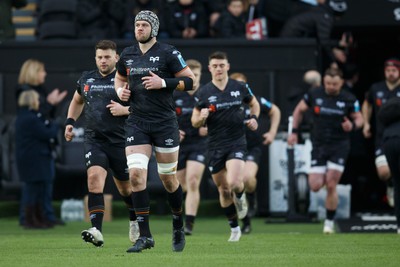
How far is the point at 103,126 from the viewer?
1441cm

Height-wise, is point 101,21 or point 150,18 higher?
point 101,21

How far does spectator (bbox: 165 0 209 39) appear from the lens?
78.0 feet

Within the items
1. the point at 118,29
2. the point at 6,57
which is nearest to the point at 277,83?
the point at 118,29

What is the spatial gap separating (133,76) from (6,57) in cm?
1074

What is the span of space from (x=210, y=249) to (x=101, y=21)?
10.8m

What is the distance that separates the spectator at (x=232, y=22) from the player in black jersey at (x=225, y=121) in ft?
22.1

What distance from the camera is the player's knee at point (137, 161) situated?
12828 millimetres

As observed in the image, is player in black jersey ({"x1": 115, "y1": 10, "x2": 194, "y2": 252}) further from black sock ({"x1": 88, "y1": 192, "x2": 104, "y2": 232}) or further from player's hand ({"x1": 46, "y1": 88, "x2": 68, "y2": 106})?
player's hand ({"x1": 46, "y1": 88, "x2": 68, "y2": 106})

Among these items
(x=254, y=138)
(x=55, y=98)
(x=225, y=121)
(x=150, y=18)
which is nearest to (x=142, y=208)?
(x=150, y=18)

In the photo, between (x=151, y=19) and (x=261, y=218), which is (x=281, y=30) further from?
(x=151, y=19)

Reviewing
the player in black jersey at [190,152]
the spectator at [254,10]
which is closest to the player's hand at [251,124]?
the player in black jersey at [190,152]

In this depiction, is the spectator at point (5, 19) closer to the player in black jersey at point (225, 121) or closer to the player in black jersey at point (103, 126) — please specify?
the player in black jersey at point (225, 121)

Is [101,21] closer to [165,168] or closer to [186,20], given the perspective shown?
[186,20]

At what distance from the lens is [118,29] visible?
24078mm
